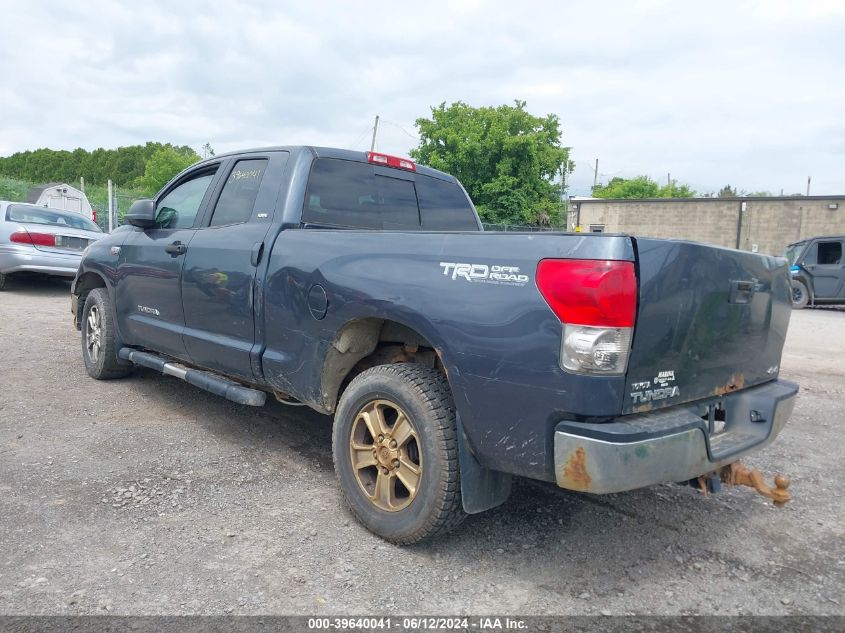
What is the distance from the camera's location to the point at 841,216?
31891 mm

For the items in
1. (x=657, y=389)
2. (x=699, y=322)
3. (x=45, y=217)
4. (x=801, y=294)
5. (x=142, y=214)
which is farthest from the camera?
(x=801, y=294)

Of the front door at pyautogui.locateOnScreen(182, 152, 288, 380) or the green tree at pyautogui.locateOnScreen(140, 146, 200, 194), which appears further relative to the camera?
the green tree at pyautogui.locateOnScreen(140, 146, 200, 194)

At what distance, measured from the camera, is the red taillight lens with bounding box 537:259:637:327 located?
2.28 metres

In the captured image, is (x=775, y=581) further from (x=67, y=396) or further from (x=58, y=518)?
(x=67, y=396)

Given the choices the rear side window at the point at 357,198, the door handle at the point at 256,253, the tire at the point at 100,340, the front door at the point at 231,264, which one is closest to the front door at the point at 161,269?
the front door at the point at 231,264

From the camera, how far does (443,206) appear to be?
4656 mm

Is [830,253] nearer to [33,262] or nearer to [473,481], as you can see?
[473,481]

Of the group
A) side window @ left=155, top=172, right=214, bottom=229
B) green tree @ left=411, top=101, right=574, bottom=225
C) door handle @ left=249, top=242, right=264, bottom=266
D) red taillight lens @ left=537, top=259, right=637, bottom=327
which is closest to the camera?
red taillight lens @ left=537, top=259, right=637, bottom=327

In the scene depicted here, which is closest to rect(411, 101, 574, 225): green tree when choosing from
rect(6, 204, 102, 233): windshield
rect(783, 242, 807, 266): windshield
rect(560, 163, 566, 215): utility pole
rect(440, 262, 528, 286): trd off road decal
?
rect(560, 163, 566, 215): utility pole

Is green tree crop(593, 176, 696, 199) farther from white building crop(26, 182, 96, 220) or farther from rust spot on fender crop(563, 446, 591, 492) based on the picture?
rust spot on fender crop(563, 446, 591, 492)

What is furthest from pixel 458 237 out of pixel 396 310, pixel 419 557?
pixel 419 557

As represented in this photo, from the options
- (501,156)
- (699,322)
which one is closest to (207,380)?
(699,322)

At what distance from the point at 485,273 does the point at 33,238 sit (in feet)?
33.2

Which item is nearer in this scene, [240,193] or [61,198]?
[240,193]
